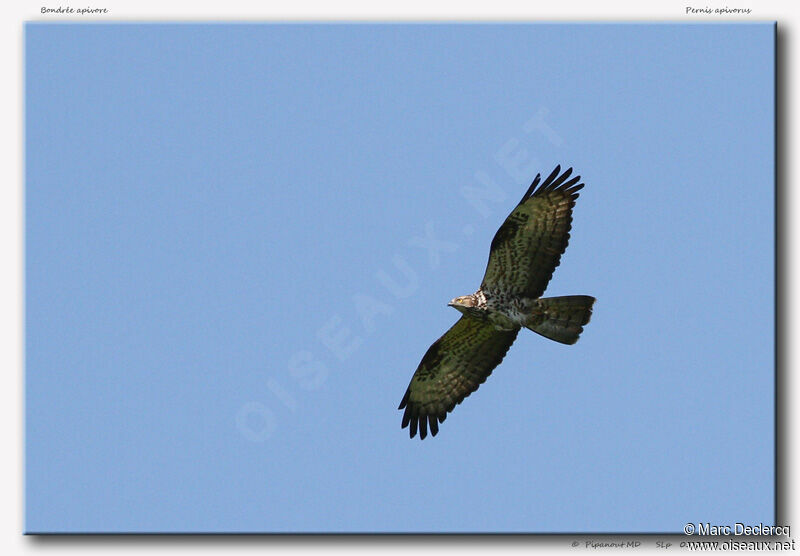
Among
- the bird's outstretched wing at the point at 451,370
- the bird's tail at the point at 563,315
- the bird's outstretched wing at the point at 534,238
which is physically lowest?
the bird's outstretched wing at the point at 451,370

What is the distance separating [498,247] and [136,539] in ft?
13.9

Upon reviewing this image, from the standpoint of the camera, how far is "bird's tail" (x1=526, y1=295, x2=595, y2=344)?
33.9 ft

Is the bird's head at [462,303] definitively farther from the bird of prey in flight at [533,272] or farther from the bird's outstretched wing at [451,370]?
the bird's outstretched wing at [451,370]

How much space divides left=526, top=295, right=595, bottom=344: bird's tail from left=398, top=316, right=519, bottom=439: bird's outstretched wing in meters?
0.65

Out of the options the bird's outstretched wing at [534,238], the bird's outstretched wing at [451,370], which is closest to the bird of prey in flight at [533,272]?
the bird's outstretched wing at [534,238]

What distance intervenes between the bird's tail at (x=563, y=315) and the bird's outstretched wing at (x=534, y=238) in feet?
0.57

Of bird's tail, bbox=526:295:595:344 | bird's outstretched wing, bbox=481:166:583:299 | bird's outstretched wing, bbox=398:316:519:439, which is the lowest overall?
bird's outstretched wing, bbox=398:316:519:439

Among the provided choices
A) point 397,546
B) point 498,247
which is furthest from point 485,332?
point 397,546

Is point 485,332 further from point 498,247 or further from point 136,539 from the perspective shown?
point 136,539

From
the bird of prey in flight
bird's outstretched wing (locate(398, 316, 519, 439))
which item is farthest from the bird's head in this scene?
bird's outstretched wing (locate(398, 316, 519, 439))

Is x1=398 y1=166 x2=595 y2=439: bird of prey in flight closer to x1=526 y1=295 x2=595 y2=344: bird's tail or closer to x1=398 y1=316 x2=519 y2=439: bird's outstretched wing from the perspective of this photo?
x1=526 y1=295 x2=595 y2=344: bird's tail

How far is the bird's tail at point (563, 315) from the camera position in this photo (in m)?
10.3

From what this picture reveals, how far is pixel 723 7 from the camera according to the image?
9.82 meters

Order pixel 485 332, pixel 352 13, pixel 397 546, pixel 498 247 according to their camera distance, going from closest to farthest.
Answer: pixel 397 546
pixel 352 13
pixel 498 247
pixel 485 332
